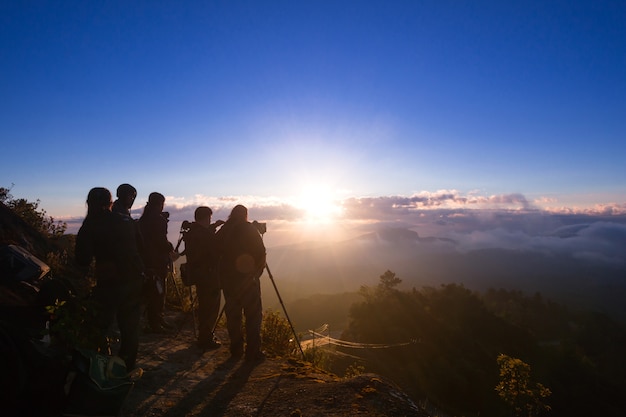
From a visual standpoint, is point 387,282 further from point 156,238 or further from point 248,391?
point 248,391

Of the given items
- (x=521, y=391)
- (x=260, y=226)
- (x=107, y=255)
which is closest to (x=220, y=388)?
(x=107, y=255)

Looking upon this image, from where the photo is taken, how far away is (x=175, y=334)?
764 centimetres

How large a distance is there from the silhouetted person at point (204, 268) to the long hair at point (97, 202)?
2.58 m

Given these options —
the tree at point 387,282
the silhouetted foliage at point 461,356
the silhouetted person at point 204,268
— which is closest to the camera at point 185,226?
the silhouetted person at point 204,268

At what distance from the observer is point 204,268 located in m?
7.01

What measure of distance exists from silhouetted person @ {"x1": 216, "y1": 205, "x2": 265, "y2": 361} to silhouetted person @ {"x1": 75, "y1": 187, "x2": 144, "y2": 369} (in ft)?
6.13

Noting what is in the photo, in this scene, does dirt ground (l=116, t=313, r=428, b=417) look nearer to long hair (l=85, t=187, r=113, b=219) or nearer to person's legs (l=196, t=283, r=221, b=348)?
person's legs (l=196, t=283, r=221, b=348)

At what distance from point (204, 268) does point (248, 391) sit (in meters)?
2.74

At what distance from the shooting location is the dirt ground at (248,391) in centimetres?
429

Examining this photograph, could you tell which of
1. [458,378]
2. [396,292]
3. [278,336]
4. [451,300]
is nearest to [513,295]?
[451,300]

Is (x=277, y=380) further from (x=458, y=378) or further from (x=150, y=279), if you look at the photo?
(x=458, y=378)

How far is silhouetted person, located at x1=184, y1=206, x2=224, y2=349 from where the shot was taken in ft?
22.9

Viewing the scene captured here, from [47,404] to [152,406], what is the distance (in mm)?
1368

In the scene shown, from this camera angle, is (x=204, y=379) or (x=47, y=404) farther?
(x=204, y=379)
